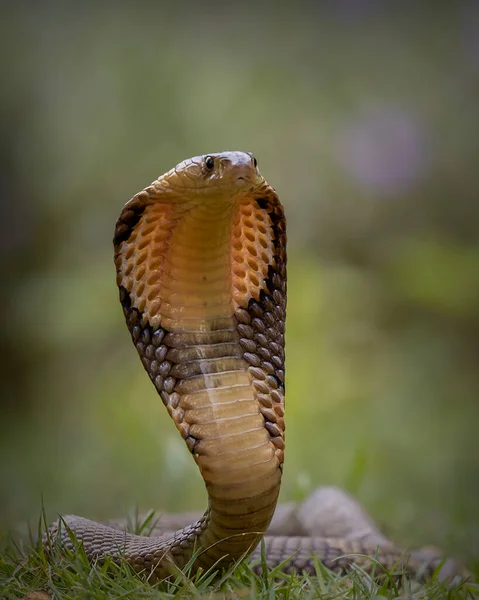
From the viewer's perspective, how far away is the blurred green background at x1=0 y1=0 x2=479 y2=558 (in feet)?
22.2

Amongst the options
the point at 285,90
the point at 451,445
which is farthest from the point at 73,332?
the point at 451,445

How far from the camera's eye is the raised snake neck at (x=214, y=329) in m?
2.11

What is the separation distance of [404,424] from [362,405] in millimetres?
400

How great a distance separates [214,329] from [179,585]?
0.71 meters

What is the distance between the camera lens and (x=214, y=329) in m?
2.27

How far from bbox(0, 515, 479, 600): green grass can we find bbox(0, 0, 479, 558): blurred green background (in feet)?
12.9

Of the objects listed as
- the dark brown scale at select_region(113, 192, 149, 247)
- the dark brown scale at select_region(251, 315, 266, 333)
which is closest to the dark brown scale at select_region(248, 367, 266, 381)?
the dark brown scale at select_region(251, 315, 266, 333)

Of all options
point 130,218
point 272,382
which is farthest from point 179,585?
point 130,218

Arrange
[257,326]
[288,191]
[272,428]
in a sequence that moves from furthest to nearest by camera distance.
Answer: [288,191] → [257,326] → [272,428]

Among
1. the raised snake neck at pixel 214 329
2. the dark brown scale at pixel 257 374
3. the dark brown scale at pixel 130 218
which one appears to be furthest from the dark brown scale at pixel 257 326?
the dark brown scale at pixel 130 218

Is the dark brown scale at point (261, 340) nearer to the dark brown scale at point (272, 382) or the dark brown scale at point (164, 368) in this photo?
the dark brown scale at point (272, 382)

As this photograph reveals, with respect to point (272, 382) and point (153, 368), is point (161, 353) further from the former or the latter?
point (272, 382)

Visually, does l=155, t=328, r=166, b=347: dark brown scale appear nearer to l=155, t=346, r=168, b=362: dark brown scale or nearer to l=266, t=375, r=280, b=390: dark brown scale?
l=155, t=346, r=168, b=362: dark brown scale

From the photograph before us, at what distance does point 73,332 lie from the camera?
7016mm
